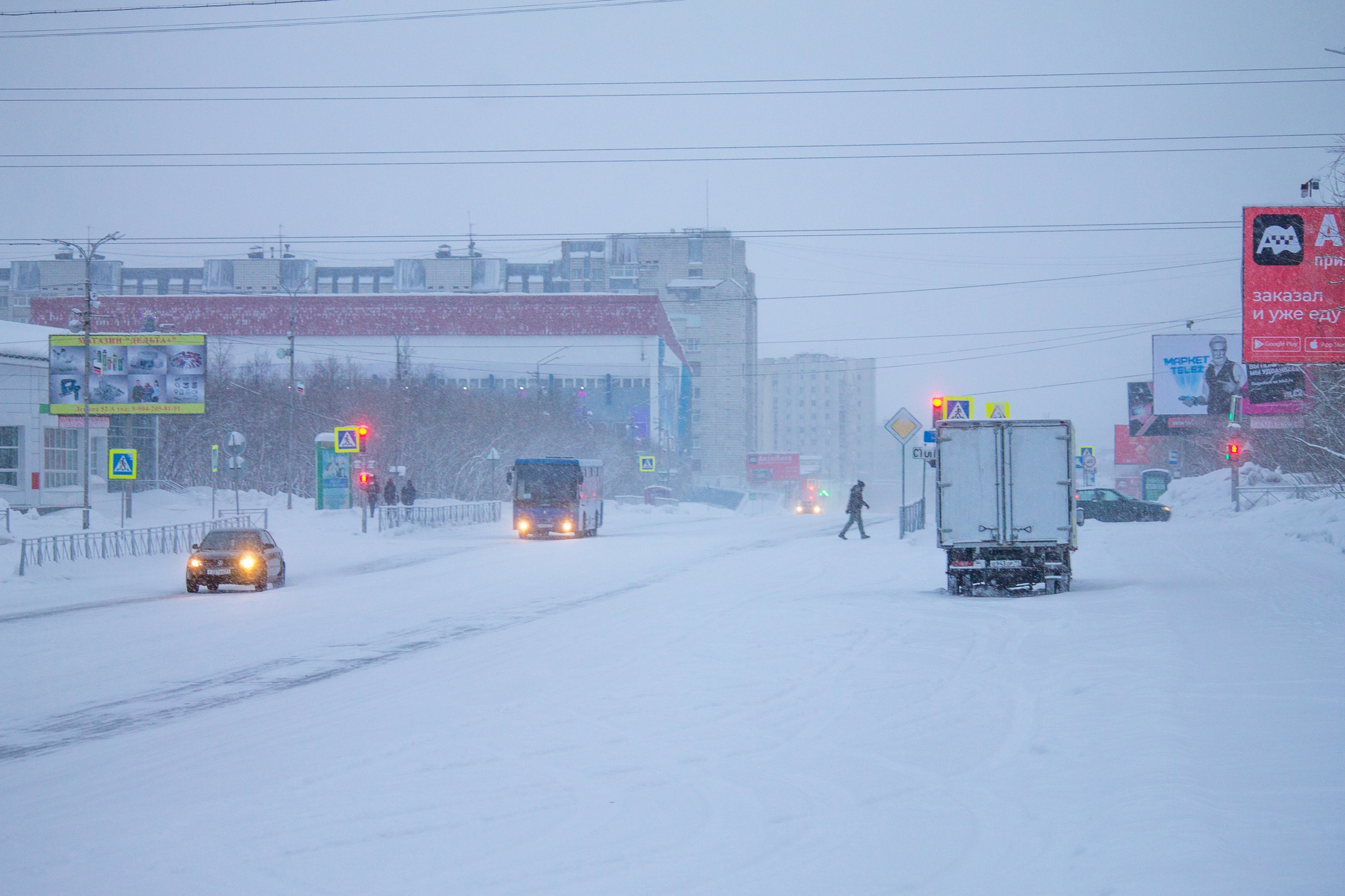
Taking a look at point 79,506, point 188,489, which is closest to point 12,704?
point 79,506

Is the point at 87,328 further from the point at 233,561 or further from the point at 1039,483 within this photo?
the point at 1039,483

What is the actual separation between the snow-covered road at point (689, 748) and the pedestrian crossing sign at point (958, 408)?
459 inches

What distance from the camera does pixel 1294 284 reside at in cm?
2061

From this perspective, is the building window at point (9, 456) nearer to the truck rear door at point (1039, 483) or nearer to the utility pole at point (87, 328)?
the utility pole at point (87, 328)

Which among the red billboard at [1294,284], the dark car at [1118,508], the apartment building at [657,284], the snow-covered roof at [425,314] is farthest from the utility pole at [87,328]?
the apartment building at [657,284]

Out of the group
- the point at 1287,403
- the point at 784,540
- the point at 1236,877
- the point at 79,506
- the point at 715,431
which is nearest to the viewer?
the point at 1236,877

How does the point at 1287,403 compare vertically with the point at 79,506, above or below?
above

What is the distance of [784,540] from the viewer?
39625mm

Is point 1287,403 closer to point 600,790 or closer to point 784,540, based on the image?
point 784,540

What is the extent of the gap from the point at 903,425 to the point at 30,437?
102ft

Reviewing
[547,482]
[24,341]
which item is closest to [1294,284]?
[547,482]

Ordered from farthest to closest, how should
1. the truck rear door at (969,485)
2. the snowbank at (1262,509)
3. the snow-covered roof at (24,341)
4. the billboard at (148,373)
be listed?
the snow-covered roof at (24,341) → the billboard at (148,373) → the snowbank at (1262,509) → the truck rear door at (969,485)

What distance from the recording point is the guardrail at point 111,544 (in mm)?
26391

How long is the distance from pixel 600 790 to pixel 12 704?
22.1ft
